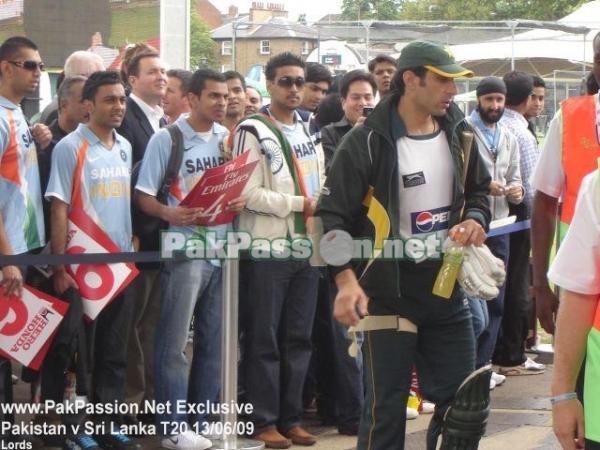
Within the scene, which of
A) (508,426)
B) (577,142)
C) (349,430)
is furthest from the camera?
(508,426)

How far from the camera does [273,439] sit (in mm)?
6738

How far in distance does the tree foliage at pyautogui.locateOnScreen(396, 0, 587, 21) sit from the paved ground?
4616cm

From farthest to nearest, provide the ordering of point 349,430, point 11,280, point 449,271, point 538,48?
point 538,48 < point 349,430 < point 11,280 < point 449,271

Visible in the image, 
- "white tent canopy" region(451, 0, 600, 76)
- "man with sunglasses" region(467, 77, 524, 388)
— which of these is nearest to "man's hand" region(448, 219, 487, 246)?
"man with sunglasses" region(467, 77, 524, 388)

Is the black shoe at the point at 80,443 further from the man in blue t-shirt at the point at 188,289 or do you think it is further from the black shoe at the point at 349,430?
the black shoe at the point at 349,430

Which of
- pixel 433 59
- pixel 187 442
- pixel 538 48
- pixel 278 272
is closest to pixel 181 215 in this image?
pixel 278 272

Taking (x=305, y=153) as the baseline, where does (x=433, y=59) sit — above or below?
above

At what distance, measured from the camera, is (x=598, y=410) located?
10.6 feet

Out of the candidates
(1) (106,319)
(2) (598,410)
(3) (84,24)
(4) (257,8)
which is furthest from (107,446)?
(4) (257,8)

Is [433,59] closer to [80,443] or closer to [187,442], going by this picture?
[187,442]

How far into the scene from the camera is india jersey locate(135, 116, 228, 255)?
6598 mm

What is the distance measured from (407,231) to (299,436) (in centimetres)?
226

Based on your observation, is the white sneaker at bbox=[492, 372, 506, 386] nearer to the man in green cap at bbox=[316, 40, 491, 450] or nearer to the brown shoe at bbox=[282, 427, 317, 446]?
the brown shoe at bbox=[282, 427, 317, 446]

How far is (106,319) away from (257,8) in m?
79.8
